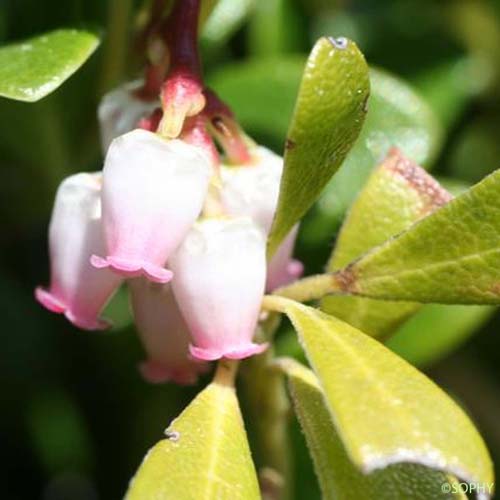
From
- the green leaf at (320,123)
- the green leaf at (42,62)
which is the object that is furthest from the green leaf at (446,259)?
the green leaf at (42,62)

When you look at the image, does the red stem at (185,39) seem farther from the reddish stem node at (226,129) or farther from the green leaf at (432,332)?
the green leaf at (432,332)

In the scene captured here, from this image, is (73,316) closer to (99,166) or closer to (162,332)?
(162,332)

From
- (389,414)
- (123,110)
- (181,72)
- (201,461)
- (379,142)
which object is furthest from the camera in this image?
(379,142)

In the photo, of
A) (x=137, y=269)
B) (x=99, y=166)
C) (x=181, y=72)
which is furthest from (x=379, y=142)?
(x=137, y=269)

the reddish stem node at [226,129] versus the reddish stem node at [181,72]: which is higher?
the reddish stem node at [181,72]

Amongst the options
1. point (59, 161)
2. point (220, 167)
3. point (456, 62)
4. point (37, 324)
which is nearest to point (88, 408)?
point (37, 324)

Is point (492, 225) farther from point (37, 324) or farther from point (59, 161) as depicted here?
point (37, 324)
